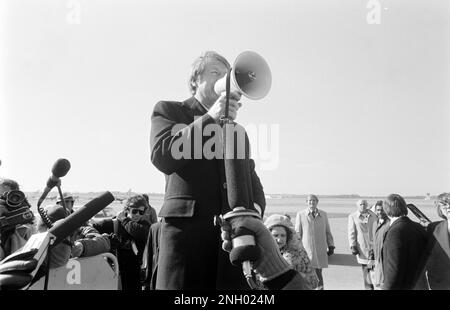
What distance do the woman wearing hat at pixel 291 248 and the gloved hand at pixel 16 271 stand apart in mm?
2498

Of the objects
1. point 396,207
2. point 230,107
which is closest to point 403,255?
point 396,207

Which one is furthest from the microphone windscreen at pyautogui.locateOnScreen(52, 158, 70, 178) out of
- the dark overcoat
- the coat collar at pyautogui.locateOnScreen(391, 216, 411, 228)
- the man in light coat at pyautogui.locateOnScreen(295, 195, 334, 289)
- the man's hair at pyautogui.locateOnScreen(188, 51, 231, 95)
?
the man in light coat at pyautogui.locateOnScreen(295, 195, 334, 289)

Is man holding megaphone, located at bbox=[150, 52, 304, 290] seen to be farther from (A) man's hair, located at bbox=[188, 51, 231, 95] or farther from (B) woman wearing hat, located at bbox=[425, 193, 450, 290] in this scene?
(B) woman wearing hat, located at bbox=[425, 193, 450, 290]

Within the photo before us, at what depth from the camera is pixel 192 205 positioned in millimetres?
2033

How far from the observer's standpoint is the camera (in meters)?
3.39

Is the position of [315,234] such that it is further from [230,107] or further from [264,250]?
[264,250]

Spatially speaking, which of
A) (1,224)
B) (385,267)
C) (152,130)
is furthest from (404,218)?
(1,224)

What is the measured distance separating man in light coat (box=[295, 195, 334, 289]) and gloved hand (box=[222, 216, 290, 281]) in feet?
21.3

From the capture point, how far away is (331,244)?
8.15m

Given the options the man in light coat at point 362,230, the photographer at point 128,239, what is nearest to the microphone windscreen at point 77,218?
the photographer at point 128,239

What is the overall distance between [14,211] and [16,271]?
2.17 meters

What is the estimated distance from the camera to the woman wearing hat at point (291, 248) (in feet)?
12.7

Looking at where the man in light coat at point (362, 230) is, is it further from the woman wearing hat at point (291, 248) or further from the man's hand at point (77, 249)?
the man's hand at point (77, 249)
